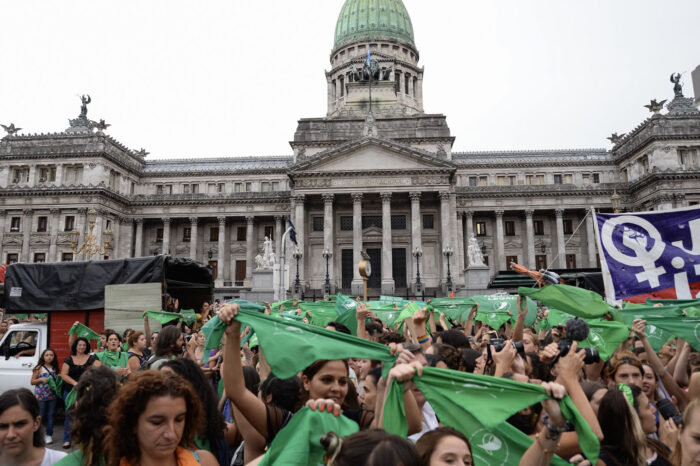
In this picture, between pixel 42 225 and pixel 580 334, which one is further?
pixel 42 225

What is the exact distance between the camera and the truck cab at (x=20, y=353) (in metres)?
12.3

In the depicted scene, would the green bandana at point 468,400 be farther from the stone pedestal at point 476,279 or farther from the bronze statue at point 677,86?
the bronze statue at point 677,86

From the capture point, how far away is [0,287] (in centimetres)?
2159

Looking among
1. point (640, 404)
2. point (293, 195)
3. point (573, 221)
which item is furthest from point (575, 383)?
point (573, 221)

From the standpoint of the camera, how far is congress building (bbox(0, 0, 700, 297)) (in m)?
49.9

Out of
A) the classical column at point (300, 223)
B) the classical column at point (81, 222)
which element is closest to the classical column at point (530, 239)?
the classical column at point (300, 223)

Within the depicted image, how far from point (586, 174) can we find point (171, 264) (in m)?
54.7

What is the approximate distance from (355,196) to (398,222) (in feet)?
19.4

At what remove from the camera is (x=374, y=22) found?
248 feet

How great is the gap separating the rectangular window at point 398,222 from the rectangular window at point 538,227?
54.1 ft

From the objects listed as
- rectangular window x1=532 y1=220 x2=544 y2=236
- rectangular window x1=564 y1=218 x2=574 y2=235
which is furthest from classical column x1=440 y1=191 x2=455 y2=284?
rectangular window x1=564 y1=218 x2=574 y2=235

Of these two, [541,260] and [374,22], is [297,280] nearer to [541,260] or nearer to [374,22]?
[541,260]

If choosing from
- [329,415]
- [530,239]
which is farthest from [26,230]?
[329,415]

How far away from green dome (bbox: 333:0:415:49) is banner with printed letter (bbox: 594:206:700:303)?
228 ft
